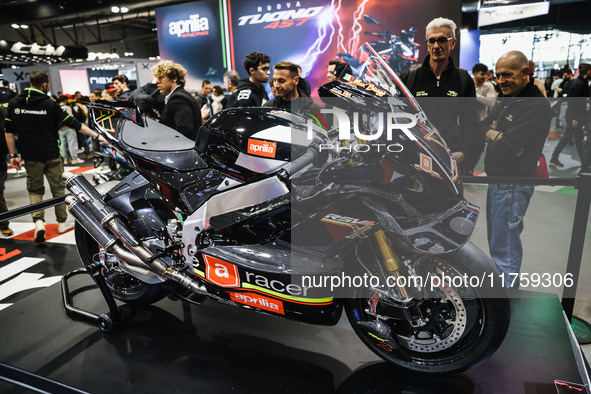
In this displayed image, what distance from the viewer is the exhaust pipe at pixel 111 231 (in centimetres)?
183

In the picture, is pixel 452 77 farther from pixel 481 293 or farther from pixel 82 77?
pixel 82 77

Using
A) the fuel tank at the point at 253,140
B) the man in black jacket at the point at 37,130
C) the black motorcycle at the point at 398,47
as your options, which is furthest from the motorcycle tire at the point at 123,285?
the black motorcycle at the point at 398,47

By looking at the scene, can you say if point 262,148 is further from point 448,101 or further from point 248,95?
point 248,95

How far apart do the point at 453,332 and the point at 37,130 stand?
4148 millimetres

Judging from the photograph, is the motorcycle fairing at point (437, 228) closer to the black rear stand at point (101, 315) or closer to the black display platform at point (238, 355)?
the black display platform at point (238, 355)

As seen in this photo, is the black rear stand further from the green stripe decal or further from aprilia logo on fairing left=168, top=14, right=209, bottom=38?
aprilia logo on fairing left=168, top=14, right=209, bottom=38

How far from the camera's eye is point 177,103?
11.0ft

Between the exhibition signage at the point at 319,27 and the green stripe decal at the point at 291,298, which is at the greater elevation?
the exhibition signage at the point at 319,27

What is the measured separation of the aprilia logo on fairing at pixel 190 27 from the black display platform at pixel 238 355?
6.77 meters

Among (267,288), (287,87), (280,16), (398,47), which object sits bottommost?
(267,288)

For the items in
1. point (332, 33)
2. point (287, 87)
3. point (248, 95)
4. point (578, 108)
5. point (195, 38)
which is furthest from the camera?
point (195, 38)

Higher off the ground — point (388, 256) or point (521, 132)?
point (521, 132)

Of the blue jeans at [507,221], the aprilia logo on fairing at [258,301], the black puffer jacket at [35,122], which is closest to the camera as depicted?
the aprilia logo on fairing at [258,301]

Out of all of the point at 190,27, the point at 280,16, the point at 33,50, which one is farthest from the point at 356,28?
the point at 33,50
